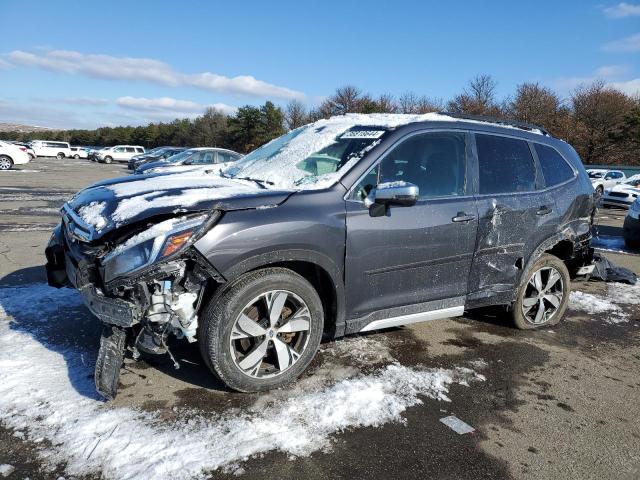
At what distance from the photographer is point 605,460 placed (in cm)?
272

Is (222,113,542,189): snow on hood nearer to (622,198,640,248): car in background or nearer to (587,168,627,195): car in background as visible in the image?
(622,198,640,248): car in background

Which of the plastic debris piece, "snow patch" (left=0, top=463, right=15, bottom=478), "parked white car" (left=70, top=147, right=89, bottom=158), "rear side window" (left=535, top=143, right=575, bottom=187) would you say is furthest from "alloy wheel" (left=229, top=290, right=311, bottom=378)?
"parked white car" (left=70, top=147, right=89, bottom=158)

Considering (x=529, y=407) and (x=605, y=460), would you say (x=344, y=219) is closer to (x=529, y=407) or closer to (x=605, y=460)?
(x=529, y=407)

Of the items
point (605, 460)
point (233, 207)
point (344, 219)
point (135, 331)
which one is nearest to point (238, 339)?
point (135, 331)

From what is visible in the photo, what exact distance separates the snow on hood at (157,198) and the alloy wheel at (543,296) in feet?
8.85

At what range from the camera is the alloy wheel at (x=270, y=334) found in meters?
3.04

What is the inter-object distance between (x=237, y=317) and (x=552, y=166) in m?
3.37

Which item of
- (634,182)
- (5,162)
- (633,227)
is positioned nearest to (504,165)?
(633,227)

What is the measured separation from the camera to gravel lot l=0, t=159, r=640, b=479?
253 centimetres

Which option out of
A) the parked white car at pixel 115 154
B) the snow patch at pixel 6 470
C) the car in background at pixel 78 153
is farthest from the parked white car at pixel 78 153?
the snow patch at pixel 6 470

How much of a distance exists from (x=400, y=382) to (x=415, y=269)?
0.81m

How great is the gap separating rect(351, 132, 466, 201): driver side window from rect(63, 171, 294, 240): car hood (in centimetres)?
68

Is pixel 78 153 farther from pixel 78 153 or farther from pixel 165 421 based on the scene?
pixel 165 421

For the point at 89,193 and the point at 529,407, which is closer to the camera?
the point at 529,407
